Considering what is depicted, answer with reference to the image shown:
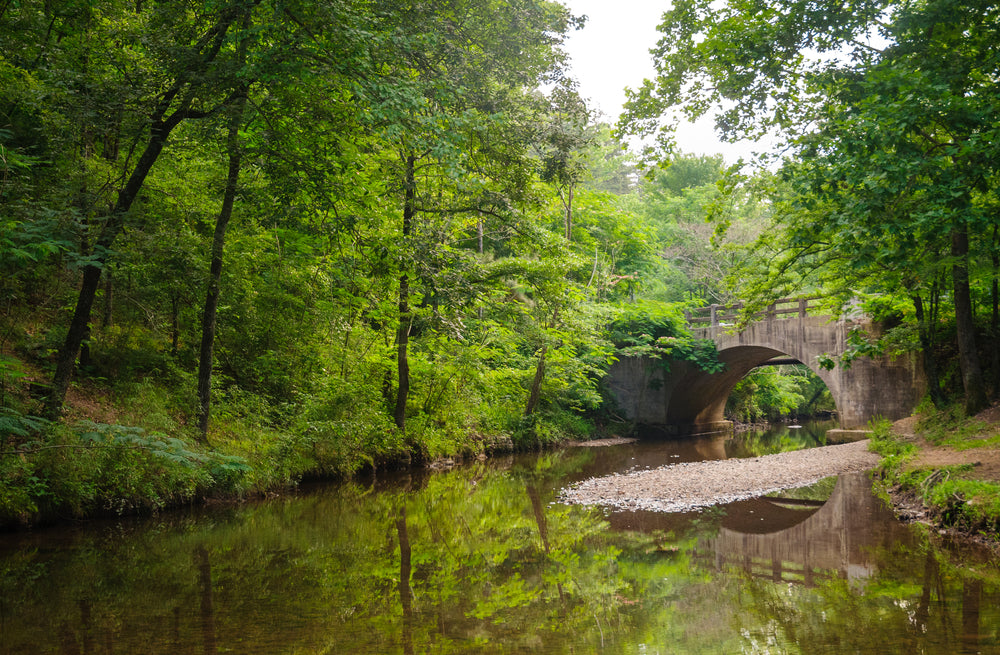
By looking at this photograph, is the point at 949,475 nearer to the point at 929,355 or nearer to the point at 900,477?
the point at 900,477

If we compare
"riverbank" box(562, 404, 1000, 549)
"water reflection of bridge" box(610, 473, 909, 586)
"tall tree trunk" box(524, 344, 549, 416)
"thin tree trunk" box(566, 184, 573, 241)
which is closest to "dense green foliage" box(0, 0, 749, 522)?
"tall tree trunk" box(524, 344, 549, 416)

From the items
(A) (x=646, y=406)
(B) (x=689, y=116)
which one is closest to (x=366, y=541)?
(B) (x=689, y=116)

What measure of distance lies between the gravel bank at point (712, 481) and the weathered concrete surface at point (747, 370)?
8.64 ft

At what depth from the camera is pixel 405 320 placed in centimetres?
1167

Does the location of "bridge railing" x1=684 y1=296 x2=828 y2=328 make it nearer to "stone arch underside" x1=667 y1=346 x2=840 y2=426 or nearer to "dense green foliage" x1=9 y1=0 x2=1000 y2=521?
"stone arch underside" x1=667 y1=346 x2=840 y2=426

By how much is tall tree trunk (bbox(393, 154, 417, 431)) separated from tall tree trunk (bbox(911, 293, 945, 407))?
8028 millimetres

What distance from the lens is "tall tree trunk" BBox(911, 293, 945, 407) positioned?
34.3 feet

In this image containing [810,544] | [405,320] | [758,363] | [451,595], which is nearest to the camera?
[451,595]

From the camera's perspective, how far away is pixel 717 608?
13.4 ft

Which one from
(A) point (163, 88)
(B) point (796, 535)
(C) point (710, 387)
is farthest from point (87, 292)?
(C) point (710, 387)

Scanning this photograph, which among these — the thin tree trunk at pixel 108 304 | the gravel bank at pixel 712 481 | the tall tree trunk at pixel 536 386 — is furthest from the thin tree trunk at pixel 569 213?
the thin tree trunk at pixel 108 304

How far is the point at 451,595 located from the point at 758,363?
20.8 metres

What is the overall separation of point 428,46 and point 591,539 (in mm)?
6052

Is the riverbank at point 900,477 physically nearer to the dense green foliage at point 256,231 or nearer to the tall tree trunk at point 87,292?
the dense green foliage at point 256,231
